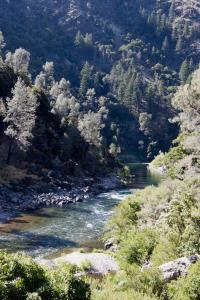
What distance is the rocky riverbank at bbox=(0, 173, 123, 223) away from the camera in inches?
2552

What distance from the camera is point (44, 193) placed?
78625 mm

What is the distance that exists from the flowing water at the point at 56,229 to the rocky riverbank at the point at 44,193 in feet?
8.19

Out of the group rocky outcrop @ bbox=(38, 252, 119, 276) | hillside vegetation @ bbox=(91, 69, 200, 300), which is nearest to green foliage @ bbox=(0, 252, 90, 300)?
hillside vegetation @ bbox=(91, 69, 200, 300)

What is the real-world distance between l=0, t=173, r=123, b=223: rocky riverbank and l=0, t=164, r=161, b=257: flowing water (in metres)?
2.50

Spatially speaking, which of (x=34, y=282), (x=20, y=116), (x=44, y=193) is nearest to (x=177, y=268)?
(x=34, y=282)

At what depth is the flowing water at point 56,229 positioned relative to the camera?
1768 inches

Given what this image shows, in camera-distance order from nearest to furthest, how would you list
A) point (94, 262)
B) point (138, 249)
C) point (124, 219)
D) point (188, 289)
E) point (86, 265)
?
point (188, 289)
point (138, 249)
point (86, 265)
point (94, 262)
point (124, 219)

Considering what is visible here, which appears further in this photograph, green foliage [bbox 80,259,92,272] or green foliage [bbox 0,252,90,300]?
green foliage [bbox 80,259,92,272]

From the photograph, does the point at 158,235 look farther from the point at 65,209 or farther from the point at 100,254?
the point at 65,209

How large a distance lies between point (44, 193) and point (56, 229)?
2499 centimetres

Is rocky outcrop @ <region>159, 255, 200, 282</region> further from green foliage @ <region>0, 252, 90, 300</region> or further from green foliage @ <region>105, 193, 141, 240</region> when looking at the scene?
green foliage @ <region>105, 193, 141, 240</region>

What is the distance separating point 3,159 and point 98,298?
240 ft

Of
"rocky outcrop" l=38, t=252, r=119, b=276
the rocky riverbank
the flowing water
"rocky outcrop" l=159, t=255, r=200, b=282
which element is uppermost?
"rocky outcrop" l=159, t=255, r=200, b=282

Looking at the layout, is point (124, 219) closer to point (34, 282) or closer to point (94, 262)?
point (94, 262)
